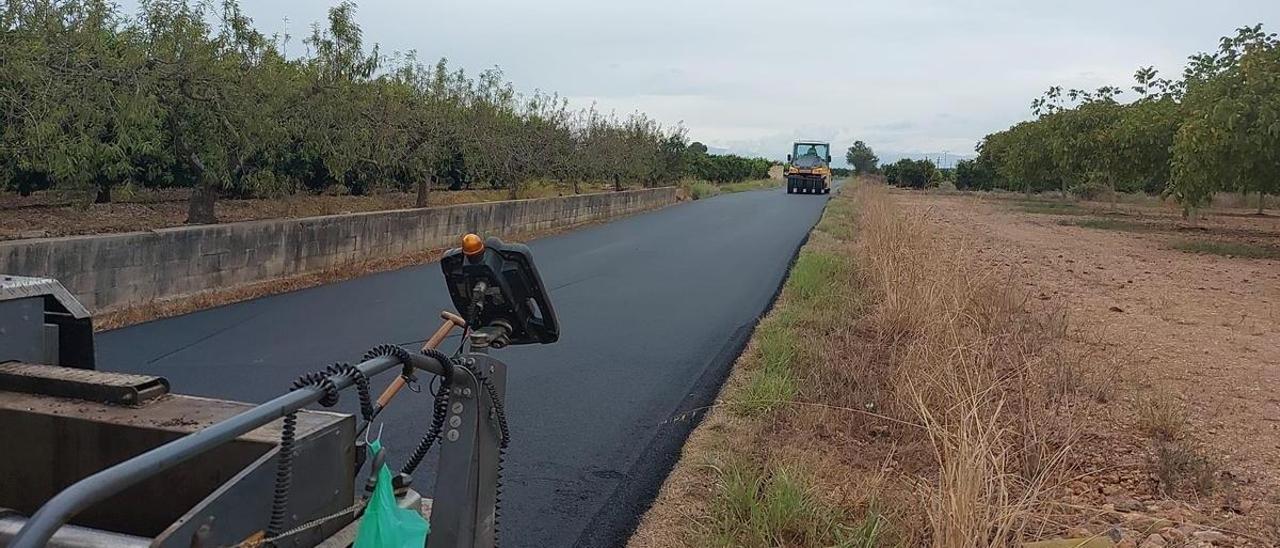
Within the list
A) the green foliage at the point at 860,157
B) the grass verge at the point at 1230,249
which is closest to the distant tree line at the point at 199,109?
the grass verge at the point at 1230,249

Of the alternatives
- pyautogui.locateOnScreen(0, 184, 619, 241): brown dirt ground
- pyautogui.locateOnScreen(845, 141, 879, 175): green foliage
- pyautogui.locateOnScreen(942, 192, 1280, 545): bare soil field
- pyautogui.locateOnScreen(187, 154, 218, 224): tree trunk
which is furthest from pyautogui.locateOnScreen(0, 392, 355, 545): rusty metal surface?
pyautogui.locateOnScreen(845, 141, 879, 175): green foliage

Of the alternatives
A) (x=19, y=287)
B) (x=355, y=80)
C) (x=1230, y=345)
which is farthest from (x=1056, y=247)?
(x=19, y=287)

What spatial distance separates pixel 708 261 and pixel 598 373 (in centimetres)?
854

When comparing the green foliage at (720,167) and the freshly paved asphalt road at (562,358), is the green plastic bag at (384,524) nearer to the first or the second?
the freshly paved asphalt road at (562,358)

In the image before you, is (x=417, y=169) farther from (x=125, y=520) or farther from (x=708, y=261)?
(x=125, y=520)

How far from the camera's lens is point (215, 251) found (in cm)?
1120

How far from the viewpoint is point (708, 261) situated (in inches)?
640

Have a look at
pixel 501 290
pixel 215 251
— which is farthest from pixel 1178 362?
pixel 215 251

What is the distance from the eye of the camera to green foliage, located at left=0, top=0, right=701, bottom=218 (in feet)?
34.6

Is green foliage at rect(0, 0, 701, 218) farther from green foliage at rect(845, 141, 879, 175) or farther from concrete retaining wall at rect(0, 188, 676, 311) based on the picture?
green foliage at rect(845, 141, 879, 175)

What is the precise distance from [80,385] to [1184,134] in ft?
74.2

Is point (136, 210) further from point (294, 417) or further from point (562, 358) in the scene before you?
point (294, 417)

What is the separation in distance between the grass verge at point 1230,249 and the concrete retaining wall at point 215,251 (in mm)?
15048

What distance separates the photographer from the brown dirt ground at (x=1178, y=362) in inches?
208
